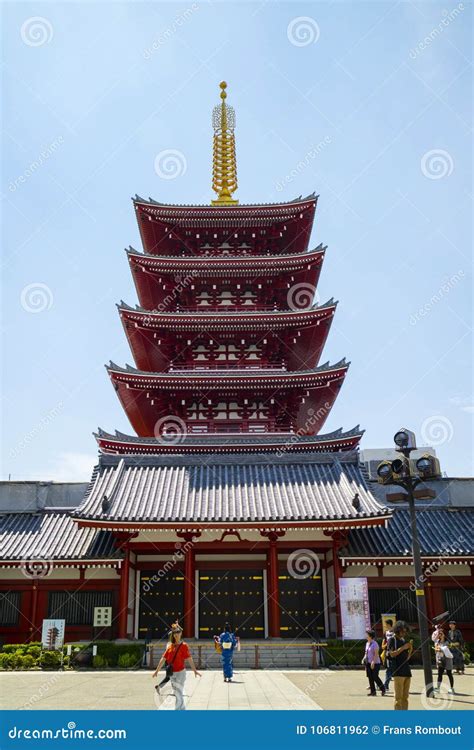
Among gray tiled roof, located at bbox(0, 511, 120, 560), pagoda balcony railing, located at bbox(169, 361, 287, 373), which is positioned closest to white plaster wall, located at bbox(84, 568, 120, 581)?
gray tiled roof, located at bbox(0, 511, 120, 560)

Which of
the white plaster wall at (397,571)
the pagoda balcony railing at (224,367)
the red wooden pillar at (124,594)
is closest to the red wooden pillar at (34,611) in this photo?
the red wooden pillar at (124,594)

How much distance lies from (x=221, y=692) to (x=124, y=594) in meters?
9.85

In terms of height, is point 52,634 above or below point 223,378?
below

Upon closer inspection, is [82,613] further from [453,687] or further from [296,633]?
[453,687]

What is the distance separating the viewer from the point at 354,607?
21.6m

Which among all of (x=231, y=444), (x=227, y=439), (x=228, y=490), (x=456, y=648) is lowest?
(x=456, y=648)

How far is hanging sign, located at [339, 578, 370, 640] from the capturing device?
70.2ft

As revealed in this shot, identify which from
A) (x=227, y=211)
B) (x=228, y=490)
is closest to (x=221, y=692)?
(x=228, y=490)

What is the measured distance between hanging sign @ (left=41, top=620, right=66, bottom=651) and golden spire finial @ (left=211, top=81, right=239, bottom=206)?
26286 mm

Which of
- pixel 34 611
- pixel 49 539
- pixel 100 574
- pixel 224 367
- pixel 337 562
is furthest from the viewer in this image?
pixel 224 367

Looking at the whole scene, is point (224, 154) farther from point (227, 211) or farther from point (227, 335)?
point (227, 335)

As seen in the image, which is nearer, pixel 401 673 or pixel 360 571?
pixel 401 673

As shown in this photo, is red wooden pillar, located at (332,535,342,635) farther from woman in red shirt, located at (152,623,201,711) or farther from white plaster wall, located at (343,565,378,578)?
woman in red shirt, located at (152,623,201,711)

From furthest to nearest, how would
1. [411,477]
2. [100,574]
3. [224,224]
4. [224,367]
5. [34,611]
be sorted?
[224,224], [224,367], [100,574], [34,611], [411,477]
